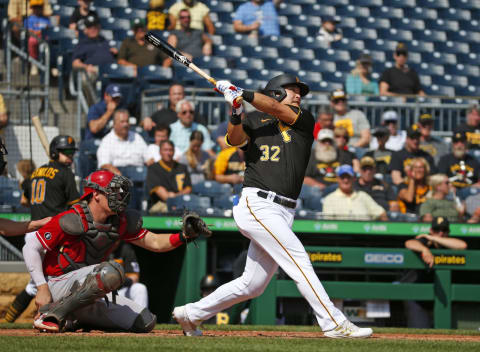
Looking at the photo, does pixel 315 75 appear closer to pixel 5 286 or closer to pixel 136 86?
pixel 136 86

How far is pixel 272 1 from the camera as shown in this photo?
1511 centimetres

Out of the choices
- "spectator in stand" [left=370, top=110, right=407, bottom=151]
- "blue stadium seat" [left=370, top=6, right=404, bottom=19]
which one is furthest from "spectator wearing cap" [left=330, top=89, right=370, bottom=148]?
"blue stadium seat" [left=370, top=6, right=404, bottom=19]

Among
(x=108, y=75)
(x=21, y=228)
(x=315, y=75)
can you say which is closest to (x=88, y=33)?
(x=108, y=75)

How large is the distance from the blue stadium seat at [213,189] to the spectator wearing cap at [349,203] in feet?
3.70

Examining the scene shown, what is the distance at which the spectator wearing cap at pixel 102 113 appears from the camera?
10.9 meters

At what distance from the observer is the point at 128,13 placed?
13977 mm

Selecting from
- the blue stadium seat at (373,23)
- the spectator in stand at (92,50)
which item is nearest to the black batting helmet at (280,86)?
the spectator in stand at (92,50)

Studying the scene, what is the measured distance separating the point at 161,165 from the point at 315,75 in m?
5.12

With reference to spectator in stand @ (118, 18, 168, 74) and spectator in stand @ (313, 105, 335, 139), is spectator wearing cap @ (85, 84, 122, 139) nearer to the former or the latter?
spectator in stand @ (118, 18, 168, 74)

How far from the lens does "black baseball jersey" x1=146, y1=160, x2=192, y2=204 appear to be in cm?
977

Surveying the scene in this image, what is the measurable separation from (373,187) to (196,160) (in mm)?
2128

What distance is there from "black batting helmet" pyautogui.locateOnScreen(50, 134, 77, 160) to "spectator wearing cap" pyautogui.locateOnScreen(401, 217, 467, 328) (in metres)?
3.60

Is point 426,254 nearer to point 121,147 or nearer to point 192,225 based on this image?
point 121,147

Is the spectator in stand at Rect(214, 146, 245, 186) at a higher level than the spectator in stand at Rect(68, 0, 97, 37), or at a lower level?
lower
